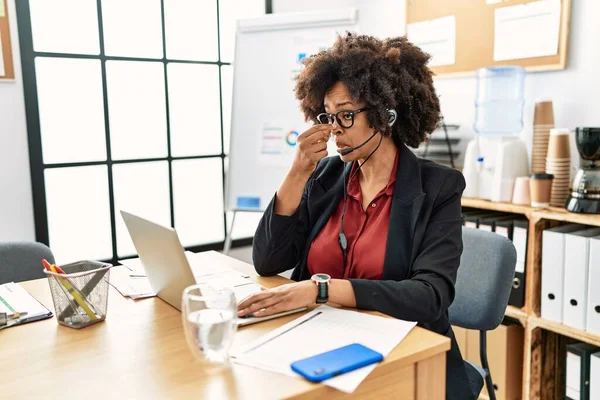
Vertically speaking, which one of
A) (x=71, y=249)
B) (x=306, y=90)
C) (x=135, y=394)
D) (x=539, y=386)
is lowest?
(x=539, y=386)

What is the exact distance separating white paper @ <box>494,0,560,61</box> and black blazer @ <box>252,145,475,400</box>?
1273 mm

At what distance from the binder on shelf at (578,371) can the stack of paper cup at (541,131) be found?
754 millimetres

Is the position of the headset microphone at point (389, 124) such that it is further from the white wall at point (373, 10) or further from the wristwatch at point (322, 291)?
the white wall at point (373, 10)

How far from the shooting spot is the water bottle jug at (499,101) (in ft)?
8.38

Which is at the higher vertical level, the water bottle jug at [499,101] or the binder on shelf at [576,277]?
the water bottle jug at [499,101]

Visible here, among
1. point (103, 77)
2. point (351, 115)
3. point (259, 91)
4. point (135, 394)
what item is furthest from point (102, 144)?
point (135, 394)

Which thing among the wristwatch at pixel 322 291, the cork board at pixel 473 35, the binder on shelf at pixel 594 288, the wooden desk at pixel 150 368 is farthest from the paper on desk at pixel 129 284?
the cork board at pixel 473 35

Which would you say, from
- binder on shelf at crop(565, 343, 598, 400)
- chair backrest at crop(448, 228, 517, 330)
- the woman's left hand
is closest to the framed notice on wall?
the woman's left hand

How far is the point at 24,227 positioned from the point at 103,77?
826mm

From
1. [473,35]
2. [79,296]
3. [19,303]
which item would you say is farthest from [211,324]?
[473,35]

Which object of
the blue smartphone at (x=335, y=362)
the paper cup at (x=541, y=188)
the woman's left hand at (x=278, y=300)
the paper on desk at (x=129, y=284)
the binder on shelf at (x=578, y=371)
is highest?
the paper cup at (x=541, y=188)

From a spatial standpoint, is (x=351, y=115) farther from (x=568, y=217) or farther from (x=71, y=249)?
(x=71, y=249)

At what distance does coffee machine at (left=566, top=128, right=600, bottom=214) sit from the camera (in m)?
2.09

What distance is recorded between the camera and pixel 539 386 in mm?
2314
